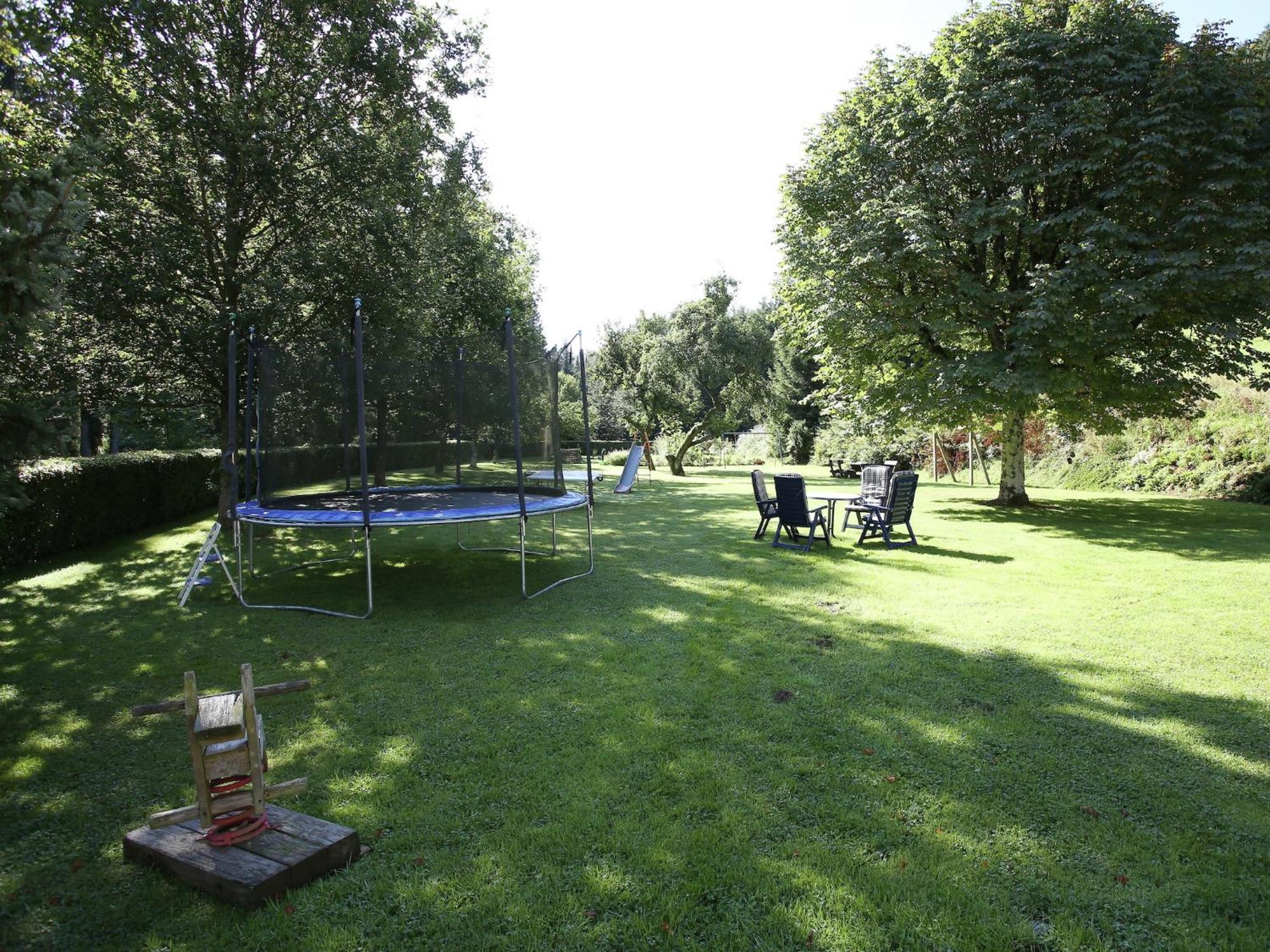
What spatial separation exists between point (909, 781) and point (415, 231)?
33.5ft

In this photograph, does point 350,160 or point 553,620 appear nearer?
point 553,620

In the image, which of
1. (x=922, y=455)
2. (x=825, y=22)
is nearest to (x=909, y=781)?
(x=825, y=22)

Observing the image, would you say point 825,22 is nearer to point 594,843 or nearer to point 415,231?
point 415,231

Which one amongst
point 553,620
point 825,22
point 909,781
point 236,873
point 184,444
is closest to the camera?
point 236,873

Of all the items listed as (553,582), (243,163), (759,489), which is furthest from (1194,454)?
(243,163)

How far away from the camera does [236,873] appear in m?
2.21

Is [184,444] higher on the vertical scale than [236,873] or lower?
higher

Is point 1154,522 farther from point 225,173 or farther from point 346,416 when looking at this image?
point 225,173

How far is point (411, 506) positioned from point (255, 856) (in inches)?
200

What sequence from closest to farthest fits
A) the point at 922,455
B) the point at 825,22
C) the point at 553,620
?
the point at 553,620, the point at 825,22, the point at 922,455

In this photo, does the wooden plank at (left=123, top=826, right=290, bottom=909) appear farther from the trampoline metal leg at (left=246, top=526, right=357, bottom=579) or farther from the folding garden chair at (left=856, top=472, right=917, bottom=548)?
the folding garden chair at (left=856, top=472, right=917, bottom=548)

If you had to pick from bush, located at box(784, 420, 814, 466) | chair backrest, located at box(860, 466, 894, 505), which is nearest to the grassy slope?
chair backrest, located at box(860, 466, 894, 505)

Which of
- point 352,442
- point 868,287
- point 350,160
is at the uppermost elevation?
point 350,160

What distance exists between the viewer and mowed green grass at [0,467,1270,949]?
2.16m
